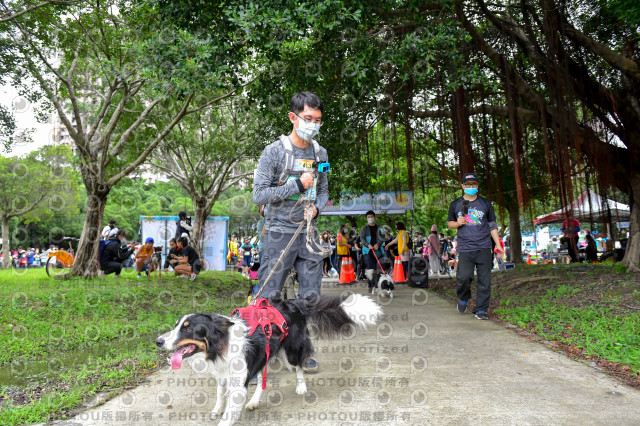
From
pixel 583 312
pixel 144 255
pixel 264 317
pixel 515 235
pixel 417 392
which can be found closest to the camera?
pixel 264 317

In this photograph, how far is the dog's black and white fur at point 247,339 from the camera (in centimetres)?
229

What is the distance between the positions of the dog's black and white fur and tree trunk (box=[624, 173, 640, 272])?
24.6 ft

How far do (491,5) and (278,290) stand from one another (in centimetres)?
872

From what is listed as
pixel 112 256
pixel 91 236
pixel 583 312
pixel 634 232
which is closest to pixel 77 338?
pixel 91 236

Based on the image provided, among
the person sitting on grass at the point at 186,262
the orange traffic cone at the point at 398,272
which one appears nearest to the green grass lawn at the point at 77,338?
the person sitting on grass at the point at 186,262

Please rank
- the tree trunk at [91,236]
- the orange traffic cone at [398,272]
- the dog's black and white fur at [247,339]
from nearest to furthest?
the dog's black and white fur at [247,339], the tree trunk at [91,236], the orange traffic cone at [398,272]

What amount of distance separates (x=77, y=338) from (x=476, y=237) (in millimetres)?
5070

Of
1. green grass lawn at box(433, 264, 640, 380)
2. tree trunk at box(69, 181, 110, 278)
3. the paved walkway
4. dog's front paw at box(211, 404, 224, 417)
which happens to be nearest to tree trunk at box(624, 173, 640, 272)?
green grass lawn at box(433, 264, 640, 380)

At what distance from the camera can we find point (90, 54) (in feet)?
35.4

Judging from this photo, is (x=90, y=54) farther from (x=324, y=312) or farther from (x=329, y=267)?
(x=329, y=267)

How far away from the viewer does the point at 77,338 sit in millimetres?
5480

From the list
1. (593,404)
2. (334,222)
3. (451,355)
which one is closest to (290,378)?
(451,355)

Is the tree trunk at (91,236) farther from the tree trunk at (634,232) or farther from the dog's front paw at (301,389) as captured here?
the tree trunk at (634,232)

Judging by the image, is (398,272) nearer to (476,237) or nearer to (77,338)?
(476,237)
